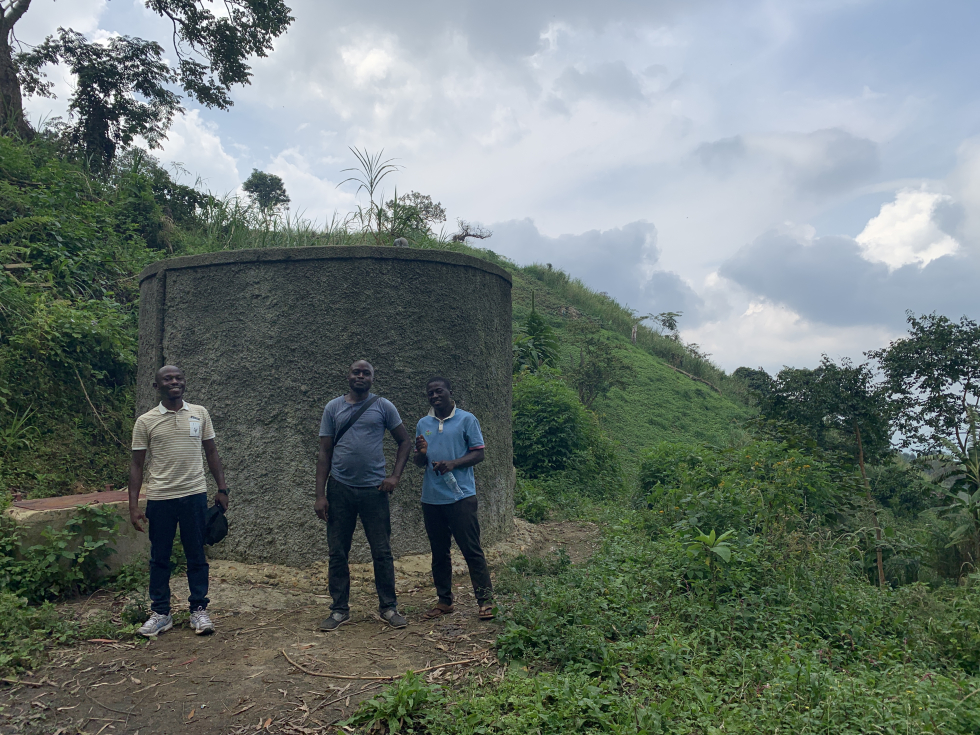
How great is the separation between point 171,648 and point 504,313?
174 inches

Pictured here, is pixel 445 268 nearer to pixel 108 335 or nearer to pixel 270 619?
pixel 270 619

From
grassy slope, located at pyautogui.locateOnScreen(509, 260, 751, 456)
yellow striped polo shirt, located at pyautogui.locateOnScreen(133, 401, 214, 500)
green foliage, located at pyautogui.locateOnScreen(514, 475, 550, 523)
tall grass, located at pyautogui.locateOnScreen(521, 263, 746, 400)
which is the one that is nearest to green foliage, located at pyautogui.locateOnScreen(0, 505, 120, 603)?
yellow striped polo shirt, located at pyautogui.locateOnScreen(133, 401, 214, 500)

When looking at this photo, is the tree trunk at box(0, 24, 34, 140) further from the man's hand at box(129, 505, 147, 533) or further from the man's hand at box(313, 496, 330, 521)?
the man's hand at box(313, 496, 330, 521)

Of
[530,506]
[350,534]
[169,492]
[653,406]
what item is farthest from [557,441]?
[653,406]

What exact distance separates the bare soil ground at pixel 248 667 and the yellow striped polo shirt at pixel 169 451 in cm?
104

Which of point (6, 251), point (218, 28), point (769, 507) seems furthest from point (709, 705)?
point (218, 28)

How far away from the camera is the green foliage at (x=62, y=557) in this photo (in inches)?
213

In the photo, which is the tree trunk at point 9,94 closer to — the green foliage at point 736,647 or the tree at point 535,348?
the tree at point 535,348

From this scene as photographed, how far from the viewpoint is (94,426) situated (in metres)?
8.24

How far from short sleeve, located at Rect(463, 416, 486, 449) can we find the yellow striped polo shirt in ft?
6.33

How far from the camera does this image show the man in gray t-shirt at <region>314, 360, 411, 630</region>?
16.4 ft

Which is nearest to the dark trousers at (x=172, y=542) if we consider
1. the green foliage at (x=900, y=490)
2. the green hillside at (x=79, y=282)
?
the green hillside at (x=79, y=282)

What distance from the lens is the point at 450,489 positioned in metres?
5.13

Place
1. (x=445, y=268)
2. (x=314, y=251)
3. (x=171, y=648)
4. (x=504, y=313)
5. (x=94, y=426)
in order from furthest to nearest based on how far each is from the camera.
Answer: (x=94, y=426), (x=504, y=313), (x=445, y=268), (x=314, y=251), (x=171, y=648)
